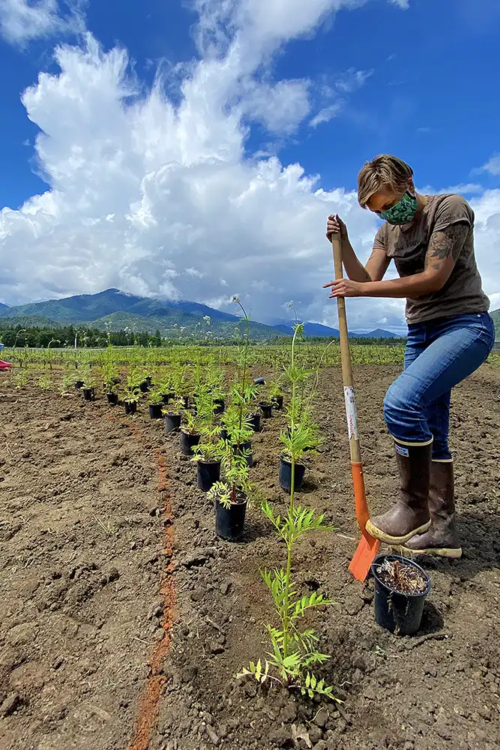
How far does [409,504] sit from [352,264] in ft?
5.14

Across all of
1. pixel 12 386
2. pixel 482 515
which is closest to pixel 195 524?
pixel 482 515

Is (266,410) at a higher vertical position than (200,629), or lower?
higher

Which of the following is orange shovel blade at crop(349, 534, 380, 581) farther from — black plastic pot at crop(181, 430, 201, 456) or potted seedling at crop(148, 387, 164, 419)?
potted seedling at crop(148, 387, 164, 419)

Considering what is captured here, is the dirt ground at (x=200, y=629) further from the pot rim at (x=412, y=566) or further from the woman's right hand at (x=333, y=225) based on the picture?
the woman's right hand at (x=333, y=225)

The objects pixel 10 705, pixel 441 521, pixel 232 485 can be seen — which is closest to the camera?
pixel 10 705

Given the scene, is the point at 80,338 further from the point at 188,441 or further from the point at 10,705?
the point at 10,705

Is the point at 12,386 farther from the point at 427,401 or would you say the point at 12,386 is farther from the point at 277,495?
the point at 427,401

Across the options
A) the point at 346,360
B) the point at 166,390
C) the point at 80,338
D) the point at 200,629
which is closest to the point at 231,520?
the point at 200,629

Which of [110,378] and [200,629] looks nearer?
[200,629]

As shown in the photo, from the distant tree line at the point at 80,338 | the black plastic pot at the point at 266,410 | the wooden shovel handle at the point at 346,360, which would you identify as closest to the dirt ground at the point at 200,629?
the wooden shovel handle at the point at 346,360

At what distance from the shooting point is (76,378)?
8.39m

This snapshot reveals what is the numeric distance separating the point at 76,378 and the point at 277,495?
6.72m

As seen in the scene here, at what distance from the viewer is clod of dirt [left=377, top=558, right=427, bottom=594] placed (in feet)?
5.85

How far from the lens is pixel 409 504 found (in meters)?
2.07
